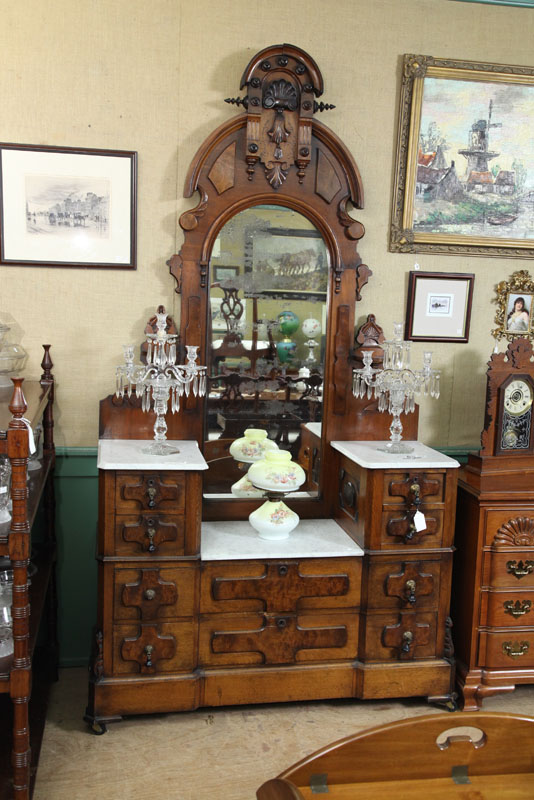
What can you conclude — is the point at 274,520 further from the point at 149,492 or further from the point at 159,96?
the point at 159,96

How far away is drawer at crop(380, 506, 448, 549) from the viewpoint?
11.1ft

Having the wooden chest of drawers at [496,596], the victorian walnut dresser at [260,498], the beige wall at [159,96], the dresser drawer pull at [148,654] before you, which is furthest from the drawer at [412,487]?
the dresser drawer pull at [148,654]

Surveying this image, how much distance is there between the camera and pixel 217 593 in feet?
10.8

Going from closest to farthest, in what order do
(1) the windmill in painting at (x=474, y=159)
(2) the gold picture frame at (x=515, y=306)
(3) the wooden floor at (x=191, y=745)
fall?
(3) the wooden floor at (x=191, y=745) → (1) the windmill in painting at (x=474, y=159) → (2) the gold picture frame at (x=515, y=306)

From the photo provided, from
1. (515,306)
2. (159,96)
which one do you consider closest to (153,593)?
(159,96)

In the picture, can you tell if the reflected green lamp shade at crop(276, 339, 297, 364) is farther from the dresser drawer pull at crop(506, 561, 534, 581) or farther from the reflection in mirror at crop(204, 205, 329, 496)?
the dresser drawer pull at crop(506, 561, 534, 581)

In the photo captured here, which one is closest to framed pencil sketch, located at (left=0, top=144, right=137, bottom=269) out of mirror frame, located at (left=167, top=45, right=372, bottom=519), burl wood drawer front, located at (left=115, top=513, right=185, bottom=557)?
mirror frame, located at (left=167, top=45, right=372, bottom=519)

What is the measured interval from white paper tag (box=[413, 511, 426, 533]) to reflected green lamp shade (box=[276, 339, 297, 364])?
976 millimetres

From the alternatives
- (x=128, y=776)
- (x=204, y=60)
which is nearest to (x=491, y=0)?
(x=204, y=60)

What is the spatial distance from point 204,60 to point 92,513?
89.1 inches

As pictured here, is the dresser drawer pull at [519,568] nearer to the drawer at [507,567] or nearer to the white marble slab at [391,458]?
the drawer at [507,567]

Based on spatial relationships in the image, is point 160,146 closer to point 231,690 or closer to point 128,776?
point 231,690

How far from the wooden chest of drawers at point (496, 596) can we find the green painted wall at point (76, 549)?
72.4 inches

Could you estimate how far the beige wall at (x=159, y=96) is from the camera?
3467 millimetres
